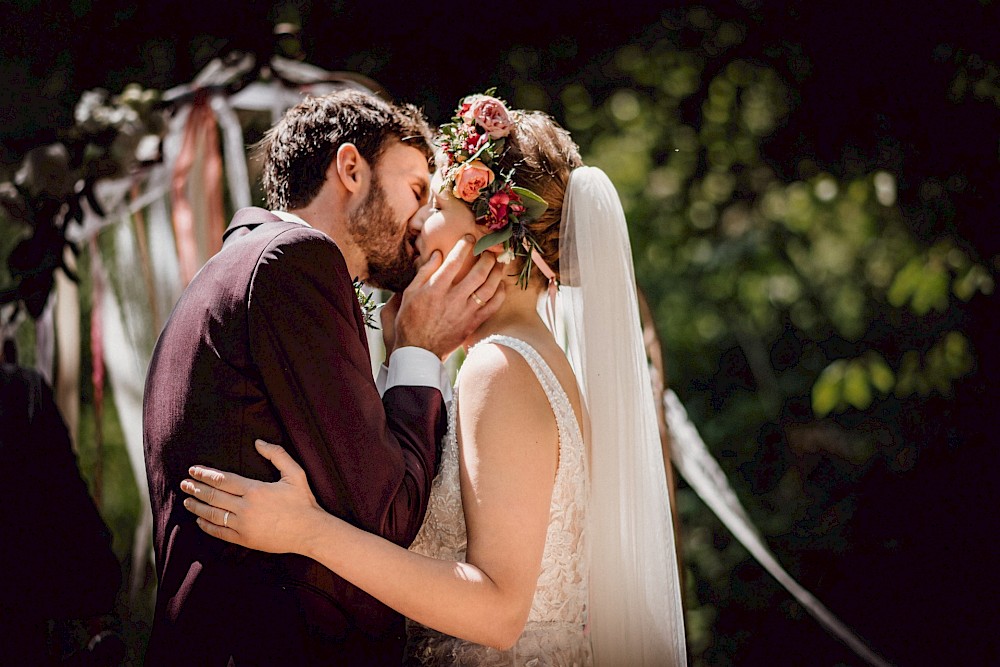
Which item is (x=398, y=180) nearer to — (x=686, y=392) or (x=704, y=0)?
(x=704, y=0)

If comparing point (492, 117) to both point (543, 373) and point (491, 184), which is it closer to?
point (491, 184)

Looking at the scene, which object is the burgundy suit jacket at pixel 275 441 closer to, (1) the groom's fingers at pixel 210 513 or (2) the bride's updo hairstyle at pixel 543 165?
(1) the groom's fingers at pixel 210 513

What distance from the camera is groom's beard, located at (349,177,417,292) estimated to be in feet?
8.75

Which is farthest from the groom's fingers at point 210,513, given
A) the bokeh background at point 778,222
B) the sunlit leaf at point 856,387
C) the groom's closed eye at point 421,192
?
the sunlit leaf at point 856,387

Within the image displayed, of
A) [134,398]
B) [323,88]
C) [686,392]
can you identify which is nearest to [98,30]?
[323,88]

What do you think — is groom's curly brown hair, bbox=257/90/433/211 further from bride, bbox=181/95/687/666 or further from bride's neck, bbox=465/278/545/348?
bride's neck, bbox=465/278/545/348

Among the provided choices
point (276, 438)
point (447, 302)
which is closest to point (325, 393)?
point (276, 438)

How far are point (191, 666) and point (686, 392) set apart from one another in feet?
14.9

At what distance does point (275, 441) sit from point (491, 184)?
873mm

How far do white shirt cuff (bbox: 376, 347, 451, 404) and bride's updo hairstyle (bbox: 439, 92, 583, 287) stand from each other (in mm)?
348

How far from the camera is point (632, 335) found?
2.41 m

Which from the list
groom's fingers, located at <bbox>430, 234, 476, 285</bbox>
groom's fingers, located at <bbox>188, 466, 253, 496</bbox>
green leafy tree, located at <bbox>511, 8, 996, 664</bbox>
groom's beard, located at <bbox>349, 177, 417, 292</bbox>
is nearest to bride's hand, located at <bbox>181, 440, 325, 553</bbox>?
groom's fingers, located at <bbox>188, 466, 253, 496</bbox>

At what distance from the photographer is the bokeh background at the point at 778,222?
3.94 m

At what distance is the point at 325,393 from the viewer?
1941mm
